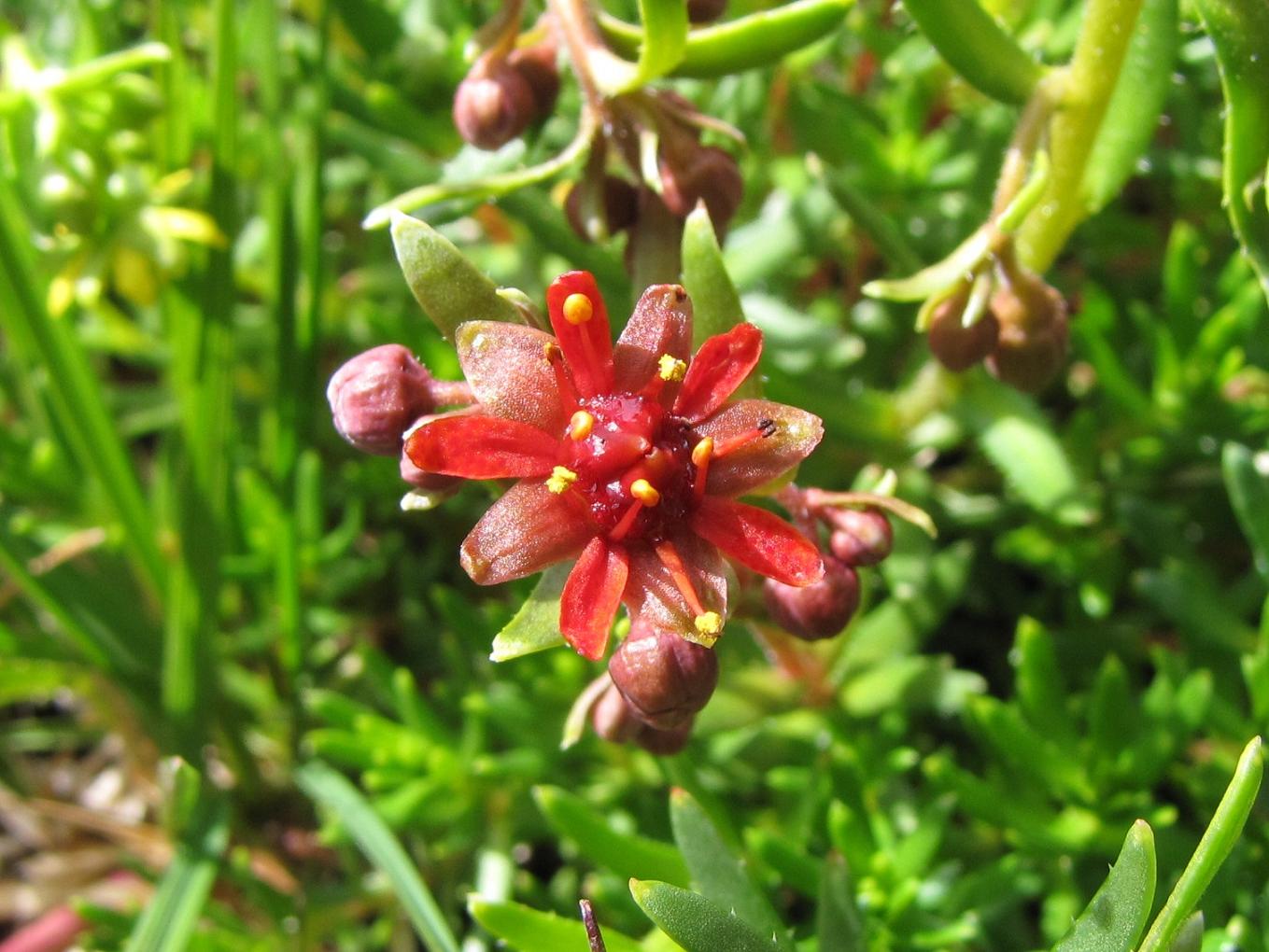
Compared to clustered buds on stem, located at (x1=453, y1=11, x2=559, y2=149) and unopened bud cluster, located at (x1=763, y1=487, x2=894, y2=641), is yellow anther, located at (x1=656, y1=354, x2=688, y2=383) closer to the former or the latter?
unopened bud cluster, located at (x1=763, y1=487, x2=894, y2=641)

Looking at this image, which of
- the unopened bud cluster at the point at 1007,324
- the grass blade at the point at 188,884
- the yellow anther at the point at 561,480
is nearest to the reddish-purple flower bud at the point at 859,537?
the unopened bud cluster at the point at 1007,324

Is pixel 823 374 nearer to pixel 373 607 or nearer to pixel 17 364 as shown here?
pixel 373 607

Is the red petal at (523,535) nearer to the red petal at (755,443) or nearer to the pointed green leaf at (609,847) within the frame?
the red petal at (755,443)

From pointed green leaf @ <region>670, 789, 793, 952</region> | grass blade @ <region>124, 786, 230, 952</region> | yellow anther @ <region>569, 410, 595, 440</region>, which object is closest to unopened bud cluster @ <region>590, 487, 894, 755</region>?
pointed green leaf @ <region>670, 789, 793, 952</region>

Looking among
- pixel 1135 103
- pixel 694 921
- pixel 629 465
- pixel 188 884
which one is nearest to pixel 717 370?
pixel 629 465

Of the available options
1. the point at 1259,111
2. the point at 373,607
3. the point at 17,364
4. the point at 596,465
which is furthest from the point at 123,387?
the point at 1259,111
